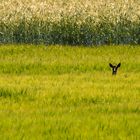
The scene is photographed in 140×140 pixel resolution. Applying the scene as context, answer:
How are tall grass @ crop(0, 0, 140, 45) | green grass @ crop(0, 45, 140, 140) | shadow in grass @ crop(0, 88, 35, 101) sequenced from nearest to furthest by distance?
1. green grass @ crop(0, 45, 140, 140)
2. shadow in grass @ crop(0, 88, 35, 101)
3. tall grass @ crop(0, 0, 140, 45)

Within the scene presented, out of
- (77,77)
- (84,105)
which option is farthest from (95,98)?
(77,77)

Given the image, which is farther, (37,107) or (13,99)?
(13,99)

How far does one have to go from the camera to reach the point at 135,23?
2495cm

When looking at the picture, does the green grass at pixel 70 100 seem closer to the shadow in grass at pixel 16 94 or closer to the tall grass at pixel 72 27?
the shadow in grass at pixel 16 94

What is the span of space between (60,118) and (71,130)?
764 mm

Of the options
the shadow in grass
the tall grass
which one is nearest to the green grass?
the shadow in grass

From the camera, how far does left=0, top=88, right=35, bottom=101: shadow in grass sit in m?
11.3

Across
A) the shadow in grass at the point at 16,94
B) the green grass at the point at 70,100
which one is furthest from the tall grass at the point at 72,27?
the shadow in grass at the point at 16,94

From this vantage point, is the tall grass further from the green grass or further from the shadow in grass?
the shadow in grass

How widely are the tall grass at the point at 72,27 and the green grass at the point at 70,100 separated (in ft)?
16.2

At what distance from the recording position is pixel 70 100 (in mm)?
10992

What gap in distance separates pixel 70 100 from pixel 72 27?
1394 cm

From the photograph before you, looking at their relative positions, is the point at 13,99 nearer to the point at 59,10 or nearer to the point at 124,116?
the point at 124,116

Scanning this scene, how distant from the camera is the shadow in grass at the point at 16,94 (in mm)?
11297
